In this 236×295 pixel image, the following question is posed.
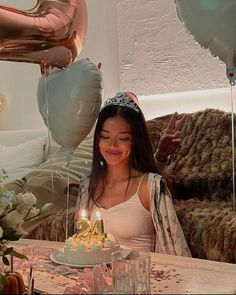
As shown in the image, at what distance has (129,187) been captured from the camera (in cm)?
184

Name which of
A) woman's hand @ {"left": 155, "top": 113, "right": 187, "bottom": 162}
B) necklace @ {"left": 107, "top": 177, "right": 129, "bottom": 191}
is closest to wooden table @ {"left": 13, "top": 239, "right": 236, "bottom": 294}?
necklace @ {"left": 107, "top": 177, "right": 129, "bottom": 191}

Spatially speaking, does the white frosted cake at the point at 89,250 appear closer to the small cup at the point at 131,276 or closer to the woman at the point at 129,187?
the small cup at the point at 131,276

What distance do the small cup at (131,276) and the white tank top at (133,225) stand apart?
2.16ft

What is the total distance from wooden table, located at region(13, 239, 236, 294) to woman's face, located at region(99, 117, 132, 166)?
1.68ft

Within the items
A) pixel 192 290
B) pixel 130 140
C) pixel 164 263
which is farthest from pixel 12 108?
pixel 192 290

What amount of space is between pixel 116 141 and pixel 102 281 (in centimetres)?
84

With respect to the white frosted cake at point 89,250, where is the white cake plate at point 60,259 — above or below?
below

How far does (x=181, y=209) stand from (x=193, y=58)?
0.79m

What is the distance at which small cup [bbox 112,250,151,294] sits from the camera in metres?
1.03

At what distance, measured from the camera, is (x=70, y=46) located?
1723 millimetres

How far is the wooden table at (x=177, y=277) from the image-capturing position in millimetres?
1117

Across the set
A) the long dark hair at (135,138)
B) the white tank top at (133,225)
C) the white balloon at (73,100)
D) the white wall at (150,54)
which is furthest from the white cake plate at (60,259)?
the white wall at (150,54)

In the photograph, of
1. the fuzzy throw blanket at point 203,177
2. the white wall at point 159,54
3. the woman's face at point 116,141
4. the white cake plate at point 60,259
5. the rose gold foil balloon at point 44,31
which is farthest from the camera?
the white wall at point 159,54

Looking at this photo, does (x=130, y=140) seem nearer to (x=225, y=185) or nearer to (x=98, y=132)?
(x=98, y=132)
